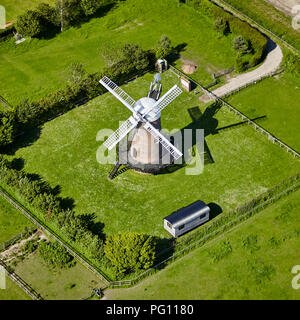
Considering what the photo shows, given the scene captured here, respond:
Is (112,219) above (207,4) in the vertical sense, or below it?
below

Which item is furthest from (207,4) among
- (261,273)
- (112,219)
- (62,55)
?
(261,273)

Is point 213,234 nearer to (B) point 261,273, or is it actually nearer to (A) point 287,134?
(B) point 261,273

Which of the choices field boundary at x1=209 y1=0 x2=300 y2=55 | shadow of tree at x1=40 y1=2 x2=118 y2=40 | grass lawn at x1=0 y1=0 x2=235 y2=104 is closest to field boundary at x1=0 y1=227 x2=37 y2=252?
grass lawn at x1=0 y1=0 x2=235 y2=104

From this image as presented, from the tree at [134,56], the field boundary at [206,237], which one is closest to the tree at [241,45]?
the tree at [134,56]

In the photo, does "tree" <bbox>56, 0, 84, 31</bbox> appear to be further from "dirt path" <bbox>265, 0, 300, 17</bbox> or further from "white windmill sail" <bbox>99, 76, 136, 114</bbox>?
"dirt path" <bbox>265, 0, 300, 17</bbox>

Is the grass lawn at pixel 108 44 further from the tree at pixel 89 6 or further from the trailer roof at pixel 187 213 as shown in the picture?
the trailer roof at pixel 187 213
